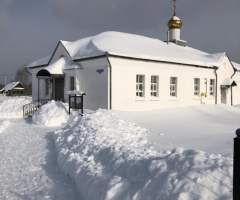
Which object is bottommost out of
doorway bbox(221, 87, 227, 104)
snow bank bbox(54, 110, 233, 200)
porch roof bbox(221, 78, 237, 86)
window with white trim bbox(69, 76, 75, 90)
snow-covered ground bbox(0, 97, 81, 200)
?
snow-covered ground bbox(0, 97, 81, 200)

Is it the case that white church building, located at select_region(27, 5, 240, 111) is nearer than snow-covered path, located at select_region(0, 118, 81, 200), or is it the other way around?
snow-covered path, located at select_region(0, 118, 81, 200)

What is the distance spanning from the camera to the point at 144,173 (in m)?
4.01

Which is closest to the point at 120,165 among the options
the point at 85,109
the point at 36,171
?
the point at 36,171

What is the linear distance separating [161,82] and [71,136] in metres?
9.67

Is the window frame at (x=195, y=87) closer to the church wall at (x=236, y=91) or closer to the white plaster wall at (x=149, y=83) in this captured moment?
the white plaster wall at (x=149, y=83)

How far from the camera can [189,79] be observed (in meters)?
18.2

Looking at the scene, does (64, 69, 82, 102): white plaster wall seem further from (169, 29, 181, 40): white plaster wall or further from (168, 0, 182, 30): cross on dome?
(168, 0, 182, 30): cross on dome

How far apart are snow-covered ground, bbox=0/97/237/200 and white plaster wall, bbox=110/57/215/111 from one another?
444 cm

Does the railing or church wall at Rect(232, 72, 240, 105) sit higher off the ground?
church wall at Rect(232, 72, 240, 105)

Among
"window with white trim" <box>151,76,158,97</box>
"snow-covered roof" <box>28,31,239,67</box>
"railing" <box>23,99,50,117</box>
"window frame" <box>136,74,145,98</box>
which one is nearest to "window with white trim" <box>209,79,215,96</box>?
"snow-covered roof" <box>28,31,239,67</box>

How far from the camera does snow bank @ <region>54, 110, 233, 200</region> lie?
320cm

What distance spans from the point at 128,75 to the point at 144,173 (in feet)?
36.3

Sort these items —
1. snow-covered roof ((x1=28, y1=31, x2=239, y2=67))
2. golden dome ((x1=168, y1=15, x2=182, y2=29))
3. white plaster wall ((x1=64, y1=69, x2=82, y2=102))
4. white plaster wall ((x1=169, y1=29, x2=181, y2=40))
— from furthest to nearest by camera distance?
golden dome ((x1=168, y1=15, x2=182, y2=29)) < white plaster wall ((x1=169, y1=29, x2=181, y2=40)) < white plaster wall ((x1=64, y1=69, x2=82, y2=102)) < snow-covered roof ((x1=28, y1=31, x2=239, y2=67))

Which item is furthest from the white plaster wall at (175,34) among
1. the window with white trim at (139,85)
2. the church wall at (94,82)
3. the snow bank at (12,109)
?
the snow bank at (12,109)
